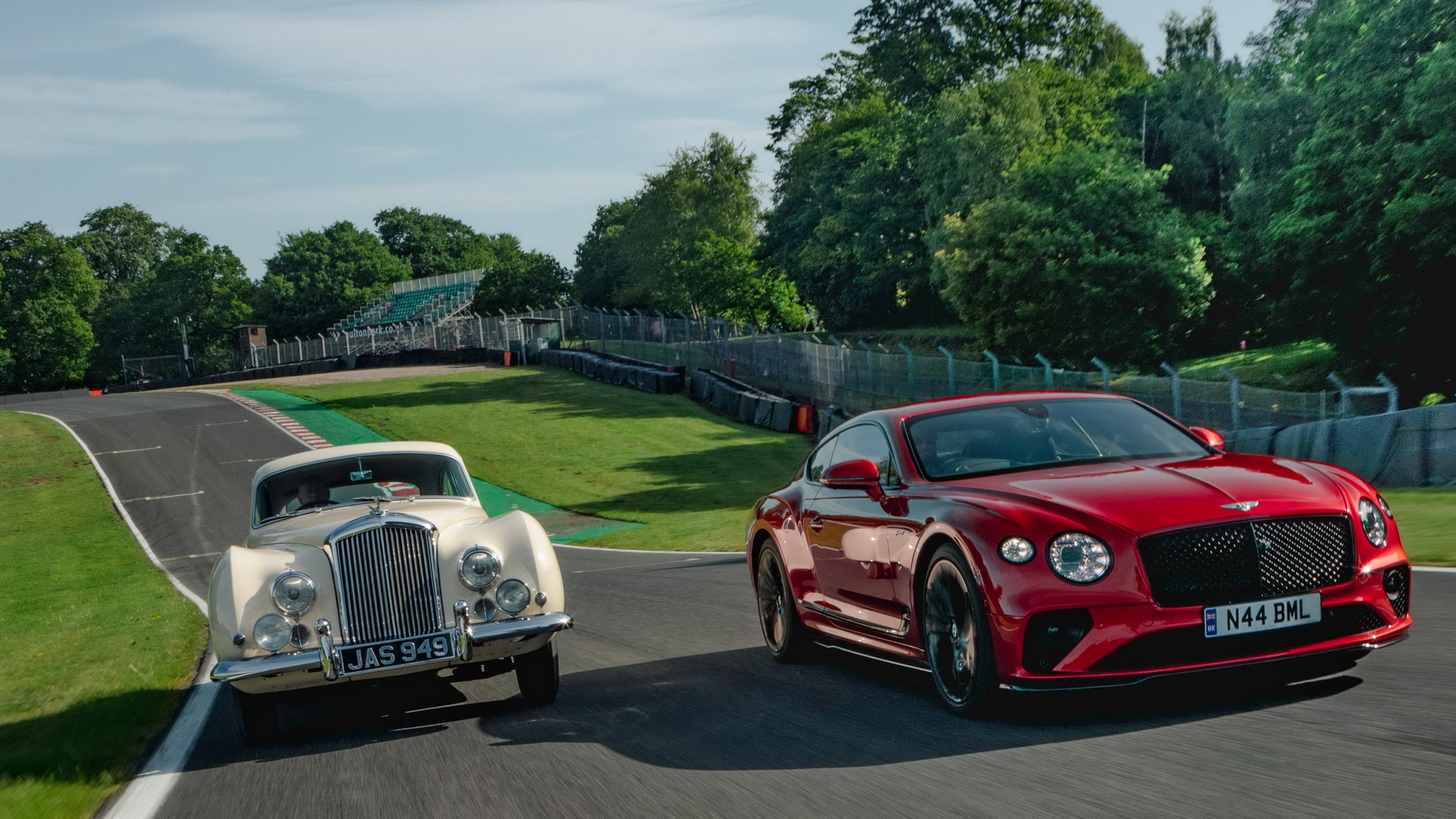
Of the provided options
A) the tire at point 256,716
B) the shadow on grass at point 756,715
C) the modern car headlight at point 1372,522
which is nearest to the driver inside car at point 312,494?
the shadow on grass at point 756,715

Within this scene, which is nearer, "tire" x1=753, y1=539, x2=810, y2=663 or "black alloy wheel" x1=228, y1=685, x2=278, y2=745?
"black alloy wheel" x1=228, y1=685, x2=278, y2=745

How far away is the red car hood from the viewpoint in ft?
19.3

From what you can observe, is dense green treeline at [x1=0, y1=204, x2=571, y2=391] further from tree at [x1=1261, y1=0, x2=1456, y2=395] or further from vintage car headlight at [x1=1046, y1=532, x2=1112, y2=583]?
vintage car headlight at [x1=1046, y1=532, x2=1112, y2=583]

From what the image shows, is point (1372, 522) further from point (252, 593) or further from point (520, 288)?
point (520, 288)

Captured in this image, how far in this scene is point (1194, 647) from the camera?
19.1 feet

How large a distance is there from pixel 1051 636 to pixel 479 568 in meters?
3.46

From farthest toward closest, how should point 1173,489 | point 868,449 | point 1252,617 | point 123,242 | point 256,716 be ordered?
point 123,242, point 868,449, point 256,716, point 1173,489, point 1252,617

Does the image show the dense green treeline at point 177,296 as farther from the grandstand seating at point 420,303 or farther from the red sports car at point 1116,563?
the red sports car at point 1116,563

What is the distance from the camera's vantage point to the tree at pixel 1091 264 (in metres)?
47.7

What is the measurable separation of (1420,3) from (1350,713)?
115 feet

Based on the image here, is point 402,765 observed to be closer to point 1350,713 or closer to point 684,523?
point 1350,713

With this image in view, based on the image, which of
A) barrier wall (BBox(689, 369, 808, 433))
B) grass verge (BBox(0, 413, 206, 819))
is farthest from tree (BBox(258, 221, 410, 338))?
grass verge (BBox(0, 413, 206, 819))

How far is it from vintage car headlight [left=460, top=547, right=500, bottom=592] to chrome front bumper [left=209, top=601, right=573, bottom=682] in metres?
0.15

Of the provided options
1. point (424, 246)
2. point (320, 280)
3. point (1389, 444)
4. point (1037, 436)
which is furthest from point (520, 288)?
point (1037, 436)
